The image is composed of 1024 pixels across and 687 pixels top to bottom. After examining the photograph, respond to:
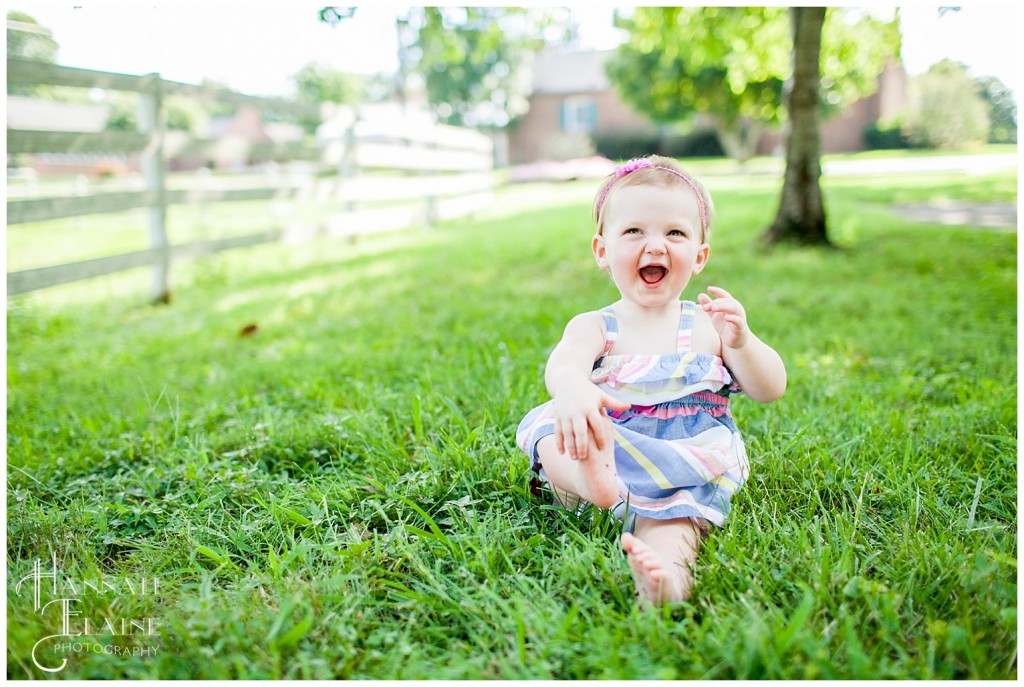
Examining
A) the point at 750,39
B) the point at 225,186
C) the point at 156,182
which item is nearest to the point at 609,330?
the point at 156,182

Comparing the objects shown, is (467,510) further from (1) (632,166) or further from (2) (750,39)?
(2) (750,39)

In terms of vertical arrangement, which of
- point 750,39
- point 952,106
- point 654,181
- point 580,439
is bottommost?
point 580,439

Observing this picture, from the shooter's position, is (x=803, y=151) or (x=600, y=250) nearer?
(x=600, y=250)

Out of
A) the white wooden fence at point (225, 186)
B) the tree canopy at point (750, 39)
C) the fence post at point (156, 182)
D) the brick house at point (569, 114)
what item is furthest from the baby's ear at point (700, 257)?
the brick house at point (569, 114)

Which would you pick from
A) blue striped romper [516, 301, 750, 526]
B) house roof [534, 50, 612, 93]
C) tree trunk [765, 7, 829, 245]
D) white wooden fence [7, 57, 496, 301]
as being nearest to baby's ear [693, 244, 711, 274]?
blue striped romper [516, 301, 750, 526]

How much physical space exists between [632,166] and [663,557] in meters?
0.94

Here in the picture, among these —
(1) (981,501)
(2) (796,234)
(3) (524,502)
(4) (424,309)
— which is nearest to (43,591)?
(3) (524,502)

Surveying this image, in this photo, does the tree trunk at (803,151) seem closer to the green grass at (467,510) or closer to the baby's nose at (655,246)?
the green grass at (467,510)

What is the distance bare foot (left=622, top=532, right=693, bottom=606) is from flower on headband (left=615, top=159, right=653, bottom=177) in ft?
2.95

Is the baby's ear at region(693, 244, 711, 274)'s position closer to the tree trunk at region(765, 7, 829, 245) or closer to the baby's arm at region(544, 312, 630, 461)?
the baby's arm at region(544, 312, 630, 461)

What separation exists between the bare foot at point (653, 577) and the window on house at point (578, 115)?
33359mm

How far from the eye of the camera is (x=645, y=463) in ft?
5.83

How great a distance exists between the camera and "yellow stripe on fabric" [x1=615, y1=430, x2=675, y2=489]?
69.2 inches

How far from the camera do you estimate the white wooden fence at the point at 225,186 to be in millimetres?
4363
